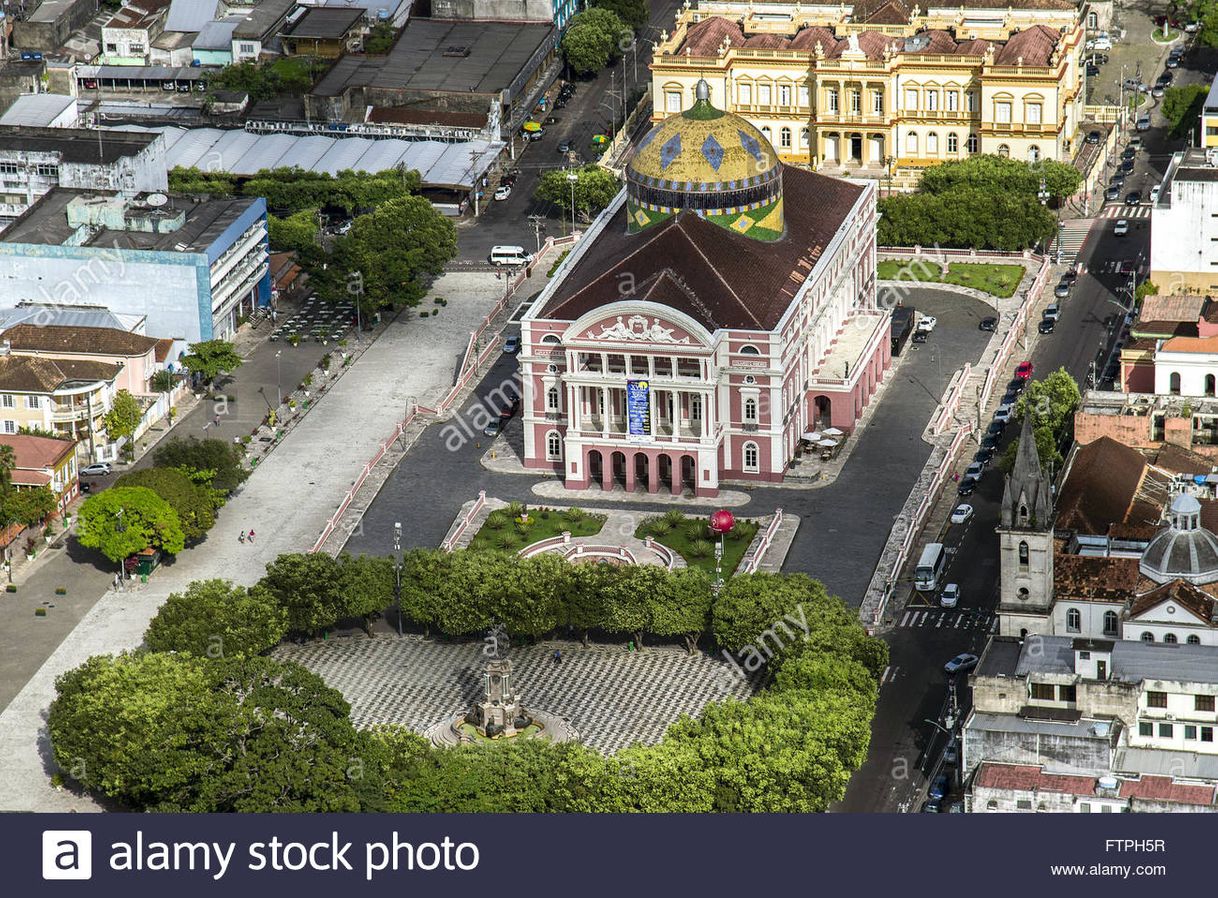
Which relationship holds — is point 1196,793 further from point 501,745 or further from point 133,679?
point 133,679

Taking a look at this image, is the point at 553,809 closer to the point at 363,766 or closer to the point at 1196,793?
the point at 363,766

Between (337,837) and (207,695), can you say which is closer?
(337,837)

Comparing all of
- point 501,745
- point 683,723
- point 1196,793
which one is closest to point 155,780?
point 501,745

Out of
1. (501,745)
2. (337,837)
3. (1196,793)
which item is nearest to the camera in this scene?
(337,837)

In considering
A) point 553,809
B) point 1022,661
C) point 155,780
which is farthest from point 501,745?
point 1022,661

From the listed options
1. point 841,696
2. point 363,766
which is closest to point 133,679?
point 363,766

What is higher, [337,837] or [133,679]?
[337,837]

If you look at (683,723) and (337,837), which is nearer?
(337,837)

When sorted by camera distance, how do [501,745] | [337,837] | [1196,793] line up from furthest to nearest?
[501,745] < [1196,793] < [337,837]
